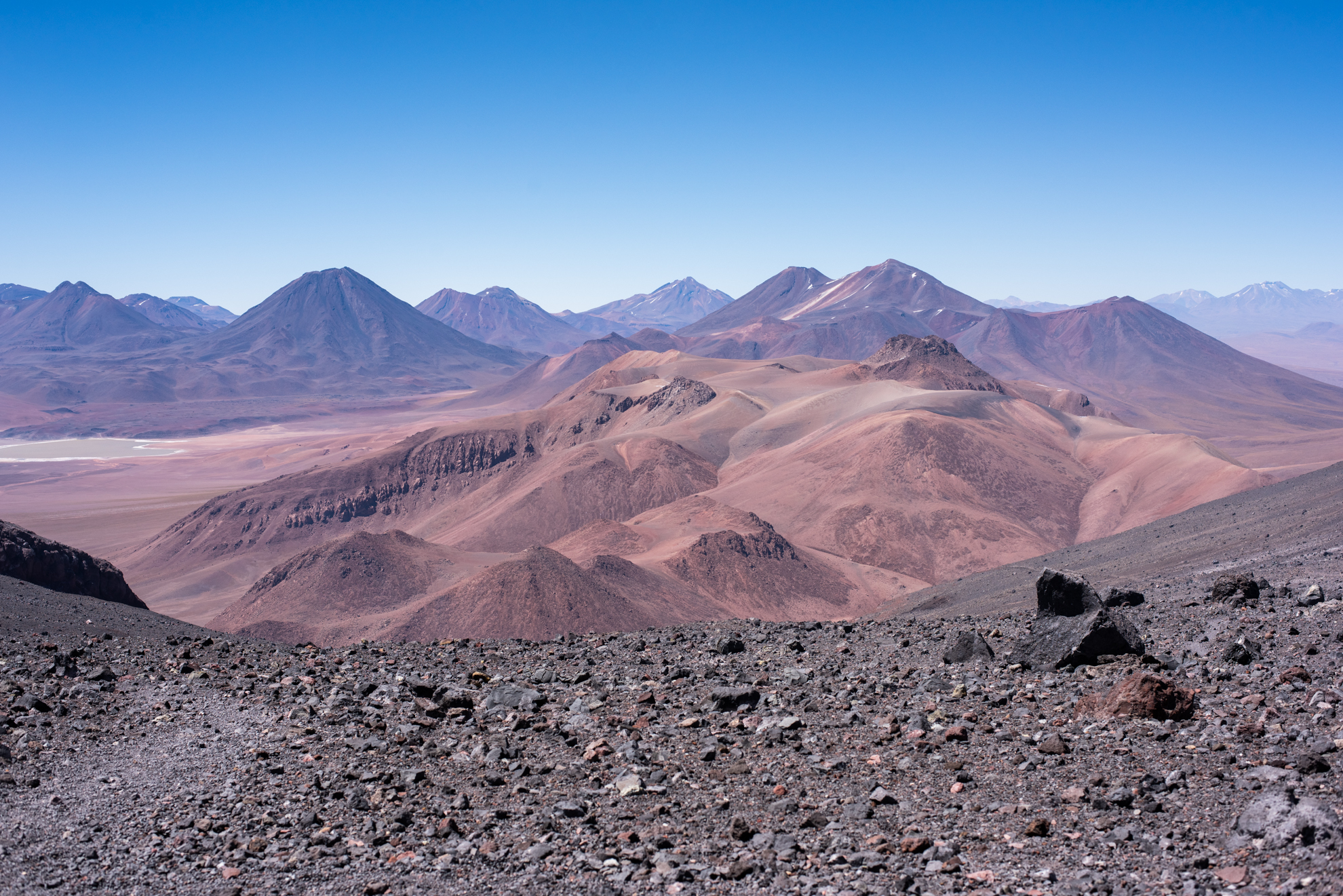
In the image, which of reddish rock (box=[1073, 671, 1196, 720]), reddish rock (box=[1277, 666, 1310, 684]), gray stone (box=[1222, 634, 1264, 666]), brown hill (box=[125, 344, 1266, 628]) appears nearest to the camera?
reddish rock (box=[1073, 671, 1196, 720])

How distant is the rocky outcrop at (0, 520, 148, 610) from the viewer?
19.5 metres

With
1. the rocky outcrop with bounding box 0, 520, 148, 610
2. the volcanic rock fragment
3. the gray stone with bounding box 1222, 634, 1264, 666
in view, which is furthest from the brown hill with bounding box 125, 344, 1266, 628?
the gray stone with bounding box 1222, 634, 1264, 666

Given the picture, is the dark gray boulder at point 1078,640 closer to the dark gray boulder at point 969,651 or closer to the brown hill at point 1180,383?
the dark gray boulder at point 969,651

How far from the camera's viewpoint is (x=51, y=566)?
2016cm

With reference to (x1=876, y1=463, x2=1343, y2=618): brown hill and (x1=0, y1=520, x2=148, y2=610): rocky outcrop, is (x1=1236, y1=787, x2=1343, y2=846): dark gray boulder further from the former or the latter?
(x1=0, y1=520, x2=148, y2=610): rocky outcrop

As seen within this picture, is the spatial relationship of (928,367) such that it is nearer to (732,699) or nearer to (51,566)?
(51,566)

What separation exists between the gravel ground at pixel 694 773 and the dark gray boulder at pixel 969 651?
0.49 ft

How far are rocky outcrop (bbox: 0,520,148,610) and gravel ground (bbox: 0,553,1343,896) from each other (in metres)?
9.11

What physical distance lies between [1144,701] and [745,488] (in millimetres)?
57664

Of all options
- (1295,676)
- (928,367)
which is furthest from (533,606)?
(928,367)

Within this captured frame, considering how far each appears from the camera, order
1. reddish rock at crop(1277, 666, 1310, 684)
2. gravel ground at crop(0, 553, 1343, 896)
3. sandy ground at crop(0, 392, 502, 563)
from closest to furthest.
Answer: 1. gravel ground at crop(0, 553, 1343, 896)
2. reddish rock at crop(1277, 666, 1310, 684)
3. sandy ground at crop(0, 392, 502, 563)

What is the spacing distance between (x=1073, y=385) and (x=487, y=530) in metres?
144

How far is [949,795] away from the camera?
714 cm

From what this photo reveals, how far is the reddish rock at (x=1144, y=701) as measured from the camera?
7.96m
